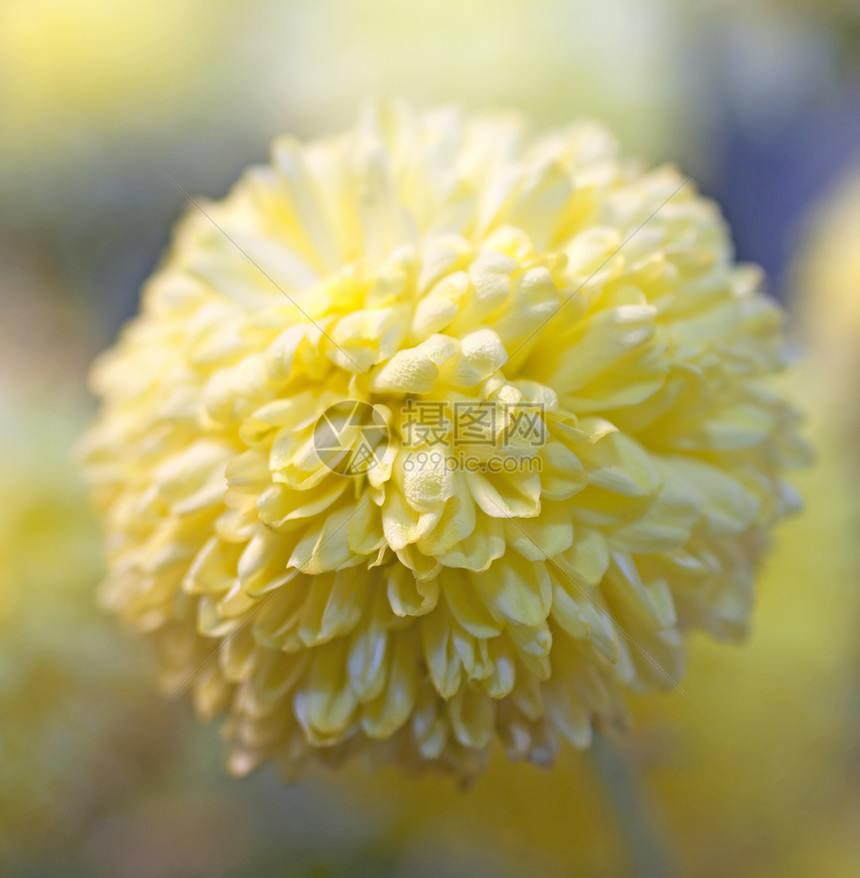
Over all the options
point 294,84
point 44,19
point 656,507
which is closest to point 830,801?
point 656,507

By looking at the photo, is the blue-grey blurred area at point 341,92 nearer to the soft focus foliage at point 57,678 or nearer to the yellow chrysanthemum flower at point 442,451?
the soft focus foliage at point 57,678

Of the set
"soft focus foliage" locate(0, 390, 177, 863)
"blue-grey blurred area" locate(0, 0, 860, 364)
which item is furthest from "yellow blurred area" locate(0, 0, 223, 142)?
"soft focus foliage" locate(0, 390, 177, 863)

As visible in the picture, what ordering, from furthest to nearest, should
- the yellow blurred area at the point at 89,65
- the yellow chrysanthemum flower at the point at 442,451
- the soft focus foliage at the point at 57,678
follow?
the yellow blurred area at the point at 89,65 < the soft focus foliage at the point at 57,678 < the yellow chrysanthemum flower at the point at 442,451

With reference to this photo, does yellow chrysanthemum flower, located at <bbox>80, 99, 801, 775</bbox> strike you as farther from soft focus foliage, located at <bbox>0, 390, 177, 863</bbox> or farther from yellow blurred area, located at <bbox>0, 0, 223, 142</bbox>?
yellow blurred area, located at <bbox>0, 0, 223, 142</bbox>

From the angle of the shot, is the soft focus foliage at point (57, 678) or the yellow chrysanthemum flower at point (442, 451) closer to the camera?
the yellow chrysanthemum flower at point (442, 451)

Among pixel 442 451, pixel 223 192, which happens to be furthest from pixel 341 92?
pixel 442 451

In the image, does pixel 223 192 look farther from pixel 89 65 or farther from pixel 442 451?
pixel 442 451

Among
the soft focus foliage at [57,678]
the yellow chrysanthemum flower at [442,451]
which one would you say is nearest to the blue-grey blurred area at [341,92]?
the soft focus foliage at [57,678]
